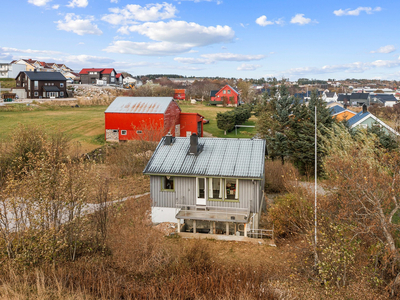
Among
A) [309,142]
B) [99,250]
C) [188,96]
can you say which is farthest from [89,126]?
[188,96]

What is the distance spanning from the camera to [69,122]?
43.5m

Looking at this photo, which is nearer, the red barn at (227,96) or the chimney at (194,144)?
the chimney at (194,144)

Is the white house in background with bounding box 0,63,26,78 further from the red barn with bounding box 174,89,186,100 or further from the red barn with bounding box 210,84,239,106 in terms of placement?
the red barn with bounding box 210,84,239,106

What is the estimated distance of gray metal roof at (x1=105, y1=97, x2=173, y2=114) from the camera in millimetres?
36812

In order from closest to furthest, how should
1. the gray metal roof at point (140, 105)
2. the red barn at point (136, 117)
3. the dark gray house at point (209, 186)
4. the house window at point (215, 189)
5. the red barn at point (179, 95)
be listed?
the dark gray house at point (209, 186), the house window at point (215, 189), the red barn at point (136, 117), the gray metal roof at point (140, 105), the red barn at point (179, 95)

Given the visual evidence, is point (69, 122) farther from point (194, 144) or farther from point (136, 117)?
point (194, 144)

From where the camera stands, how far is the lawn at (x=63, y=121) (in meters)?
36.3

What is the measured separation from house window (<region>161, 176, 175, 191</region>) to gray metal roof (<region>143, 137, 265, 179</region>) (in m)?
0.52

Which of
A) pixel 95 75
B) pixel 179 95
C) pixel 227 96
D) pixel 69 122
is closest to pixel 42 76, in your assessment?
pixel 95 75

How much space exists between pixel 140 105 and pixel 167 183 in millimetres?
22533

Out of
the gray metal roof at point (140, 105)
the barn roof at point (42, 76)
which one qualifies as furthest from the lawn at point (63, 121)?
the barn roof at point (42, 76)

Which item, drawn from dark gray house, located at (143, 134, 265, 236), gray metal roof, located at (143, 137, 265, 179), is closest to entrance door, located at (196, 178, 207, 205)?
dark gray house, located at (143, 134, 265, 236)

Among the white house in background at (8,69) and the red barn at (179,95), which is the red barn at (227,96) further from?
the white house in background at (8,69)

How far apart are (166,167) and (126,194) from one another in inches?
244
